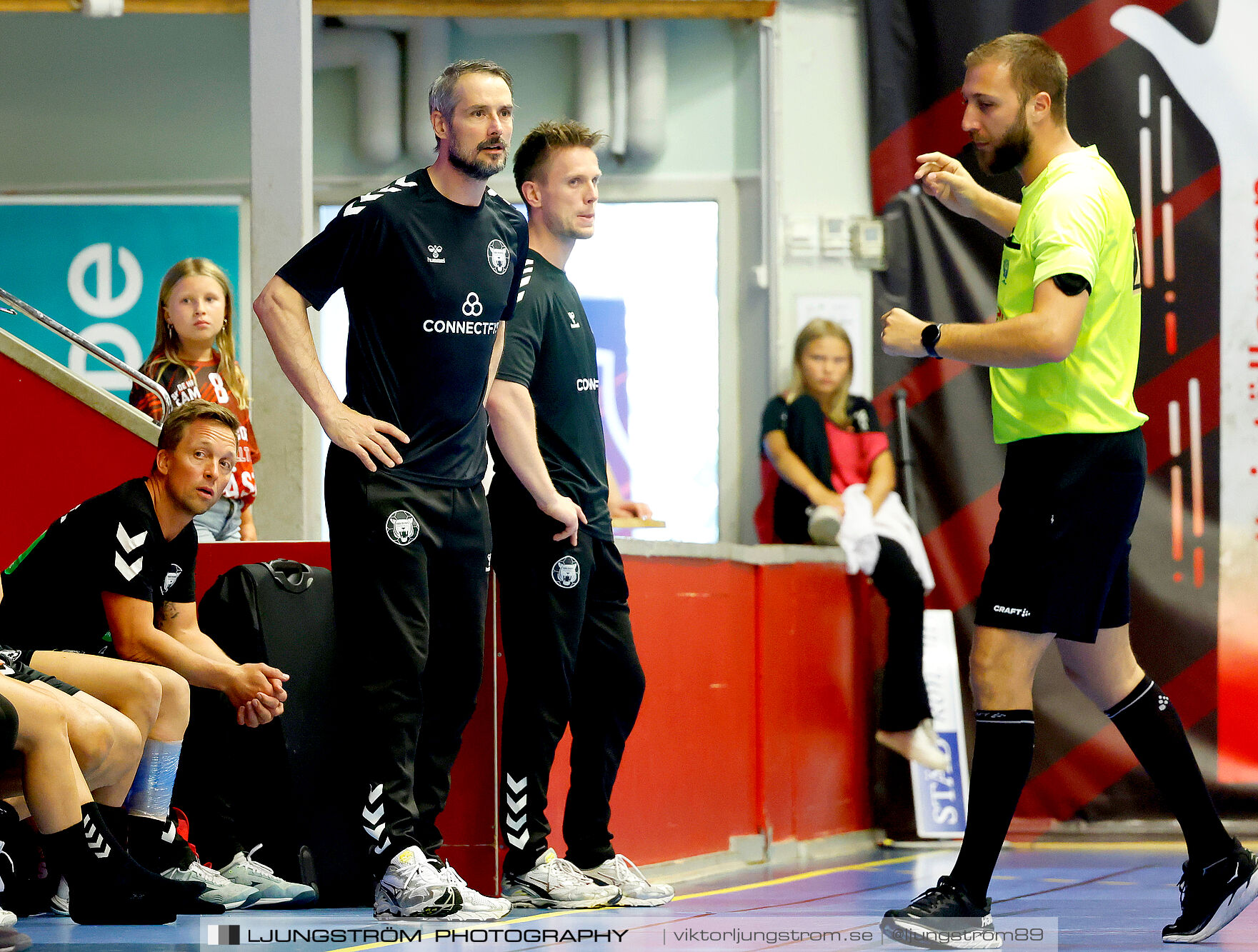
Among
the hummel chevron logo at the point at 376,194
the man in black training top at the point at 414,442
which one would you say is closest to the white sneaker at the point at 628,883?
the man in black training top at the point at 414,442

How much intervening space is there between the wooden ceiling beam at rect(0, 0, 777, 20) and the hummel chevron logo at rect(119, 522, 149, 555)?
12.1ft

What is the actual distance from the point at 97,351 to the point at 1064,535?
3.16 metres

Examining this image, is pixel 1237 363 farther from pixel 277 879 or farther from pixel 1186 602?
pixel 277 879

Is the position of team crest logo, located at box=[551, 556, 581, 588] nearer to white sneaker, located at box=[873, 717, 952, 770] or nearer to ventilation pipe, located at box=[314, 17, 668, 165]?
white sneaker, located at box=[873, 717, 952, 770]

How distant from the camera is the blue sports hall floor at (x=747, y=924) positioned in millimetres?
2764

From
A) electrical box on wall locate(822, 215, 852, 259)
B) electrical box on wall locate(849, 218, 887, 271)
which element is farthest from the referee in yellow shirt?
electrical box on wall locate(822, 215, 852, 259)

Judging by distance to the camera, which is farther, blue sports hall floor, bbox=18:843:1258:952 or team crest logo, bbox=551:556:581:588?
team crest logo, bbox=551:556:581:588

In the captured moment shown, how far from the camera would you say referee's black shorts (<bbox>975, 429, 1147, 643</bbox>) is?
2834 mm

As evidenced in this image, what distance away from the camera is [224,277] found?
15.4ft

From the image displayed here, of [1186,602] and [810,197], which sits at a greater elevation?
[810,197]

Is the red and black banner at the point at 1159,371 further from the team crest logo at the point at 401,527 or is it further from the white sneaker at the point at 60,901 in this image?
the white sneaker at the point at 60,901

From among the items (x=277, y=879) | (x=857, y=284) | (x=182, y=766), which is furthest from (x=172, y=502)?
(x=857, y=284)

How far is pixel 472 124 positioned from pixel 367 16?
3.78 meters

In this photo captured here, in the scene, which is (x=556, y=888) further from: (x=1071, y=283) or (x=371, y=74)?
(x=371, y=74)
